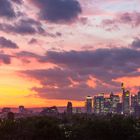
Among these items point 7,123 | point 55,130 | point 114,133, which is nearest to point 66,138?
point 55,130

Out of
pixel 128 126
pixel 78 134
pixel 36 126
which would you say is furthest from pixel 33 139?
pixel 128 126

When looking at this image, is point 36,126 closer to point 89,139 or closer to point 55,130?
point 55,130

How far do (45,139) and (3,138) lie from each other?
17.6 metres

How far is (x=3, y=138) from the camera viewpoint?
144 metres

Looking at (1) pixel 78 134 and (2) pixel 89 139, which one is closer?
(2) pixel 89 139

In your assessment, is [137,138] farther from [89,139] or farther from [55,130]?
[55,130]

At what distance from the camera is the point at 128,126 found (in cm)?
14512

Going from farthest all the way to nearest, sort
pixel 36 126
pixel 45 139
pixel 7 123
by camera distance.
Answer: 1. pixel 7 123
2. pixel 36 126
3. pixel 45 139

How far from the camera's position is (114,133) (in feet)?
455

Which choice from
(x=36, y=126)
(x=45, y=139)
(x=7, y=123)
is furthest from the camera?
(x=7, y=123)

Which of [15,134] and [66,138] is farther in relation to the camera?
[15,134]

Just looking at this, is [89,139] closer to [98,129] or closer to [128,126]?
[98,129]

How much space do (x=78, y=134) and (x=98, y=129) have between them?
28.0ft

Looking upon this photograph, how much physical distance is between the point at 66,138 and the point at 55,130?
17.1 feet
